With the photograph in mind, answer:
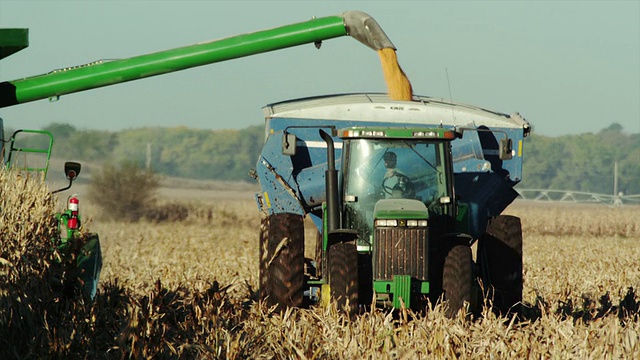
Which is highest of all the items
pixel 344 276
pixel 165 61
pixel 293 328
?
pixel 165 61

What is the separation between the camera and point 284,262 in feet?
31.1

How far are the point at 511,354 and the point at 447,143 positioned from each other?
111 inches

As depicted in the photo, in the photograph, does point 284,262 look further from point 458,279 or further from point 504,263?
point 504,263

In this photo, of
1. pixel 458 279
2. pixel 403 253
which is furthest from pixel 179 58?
pixel 458 279

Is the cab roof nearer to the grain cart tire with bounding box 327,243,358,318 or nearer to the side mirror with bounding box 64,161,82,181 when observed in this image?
the side mirror with bounding box 64,161,82,181

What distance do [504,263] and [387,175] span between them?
5.17 feet

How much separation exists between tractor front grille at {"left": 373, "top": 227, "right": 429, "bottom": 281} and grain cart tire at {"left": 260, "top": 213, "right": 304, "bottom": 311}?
3.53ft

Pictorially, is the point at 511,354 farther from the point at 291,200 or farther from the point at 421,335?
Answer: the point at 291,200

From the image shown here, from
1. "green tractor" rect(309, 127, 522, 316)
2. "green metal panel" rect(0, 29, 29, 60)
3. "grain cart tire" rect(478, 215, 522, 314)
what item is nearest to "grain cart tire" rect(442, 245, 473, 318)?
"green tractor" rect(309, 127, 522, 316)

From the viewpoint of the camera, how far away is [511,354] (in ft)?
23.9

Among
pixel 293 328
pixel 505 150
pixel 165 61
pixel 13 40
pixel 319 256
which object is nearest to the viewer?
pixel 293 328

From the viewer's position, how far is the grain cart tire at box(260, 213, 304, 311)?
9.38 metres

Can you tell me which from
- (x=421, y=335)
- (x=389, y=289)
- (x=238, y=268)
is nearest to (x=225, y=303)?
(x=389, y=289)

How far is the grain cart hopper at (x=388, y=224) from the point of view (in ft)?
28.5
